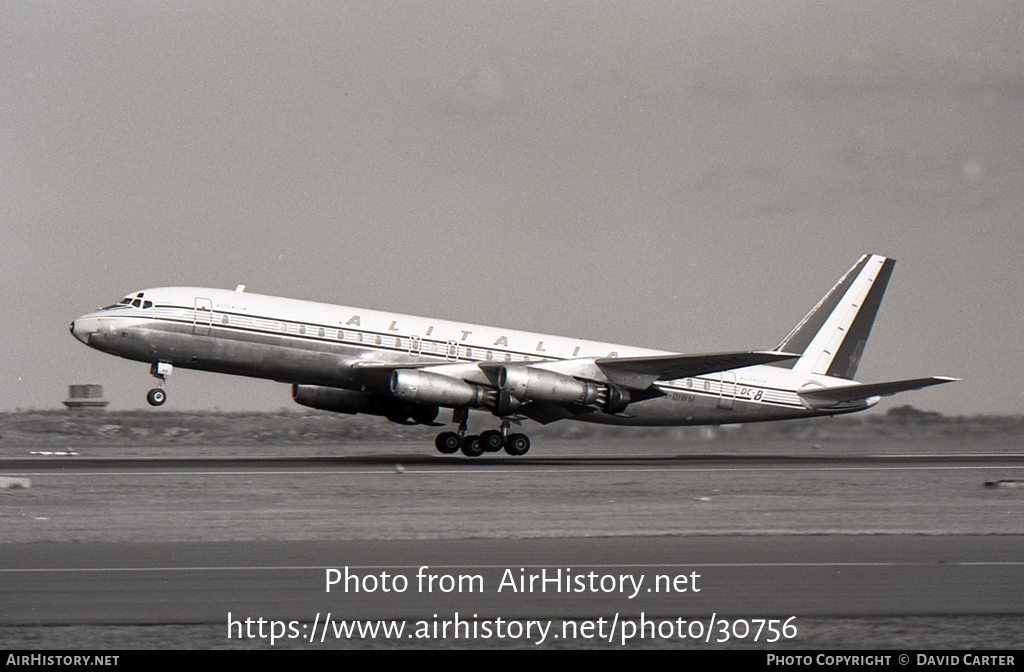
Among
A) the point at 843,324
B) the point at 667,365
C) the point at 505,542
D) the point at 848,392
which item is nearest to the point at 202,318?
the point at 667,365

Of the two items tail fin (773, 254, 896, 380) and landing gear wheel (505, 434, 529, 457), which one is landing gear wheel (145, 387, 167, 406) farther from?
tail fin (773, 254, 896, 380)

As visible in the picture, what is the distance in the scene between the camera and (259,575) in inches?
430

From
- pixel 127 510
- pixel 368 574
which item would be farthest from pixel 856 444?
pixel 368 574

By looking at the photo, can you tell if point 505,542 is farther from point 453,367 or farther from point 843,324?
point 843,324

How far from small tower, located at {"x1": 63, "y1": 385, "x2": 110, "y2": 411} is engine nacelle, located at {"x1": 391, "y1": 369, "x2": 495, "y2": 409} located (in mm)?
25974

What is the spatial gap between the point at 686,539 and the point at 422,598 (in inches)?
205

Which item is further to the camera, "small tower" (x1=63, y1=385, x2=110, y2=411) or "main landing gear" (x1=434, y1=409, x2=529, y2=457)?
"small tower" (x1=63, y1=385, x2=110, y2=411)

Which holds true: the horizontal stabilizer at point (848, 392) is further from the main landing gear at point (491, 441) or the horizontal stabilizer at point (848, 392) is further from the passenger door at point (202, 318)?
the passenger door at point (202, 318)

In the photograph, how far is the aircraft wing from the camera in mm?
31578

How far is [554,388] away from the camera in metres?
31.0

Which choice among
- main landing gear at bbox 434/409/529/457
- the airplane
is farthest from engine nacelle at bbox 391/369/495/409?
main landing gear at bbox 434/409/529/457

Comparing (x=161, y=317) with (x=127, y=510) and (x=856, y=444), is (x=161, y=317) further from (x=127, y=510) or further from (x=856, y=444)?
(x=856, y=444)

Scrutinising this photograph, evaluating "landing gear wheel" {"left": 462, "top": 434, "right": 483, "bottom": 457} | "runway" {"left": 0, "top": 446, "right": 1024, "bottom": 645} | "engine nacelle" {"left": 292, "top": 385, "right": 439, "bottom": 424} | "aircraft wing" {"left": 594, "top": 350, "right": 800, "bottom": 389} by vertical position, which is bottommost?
"landing gear wheel" {"left": 462, "top": 434, "right": 483, "bottom": 457}

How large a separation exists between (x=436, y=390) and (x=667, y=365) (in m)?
7.39
